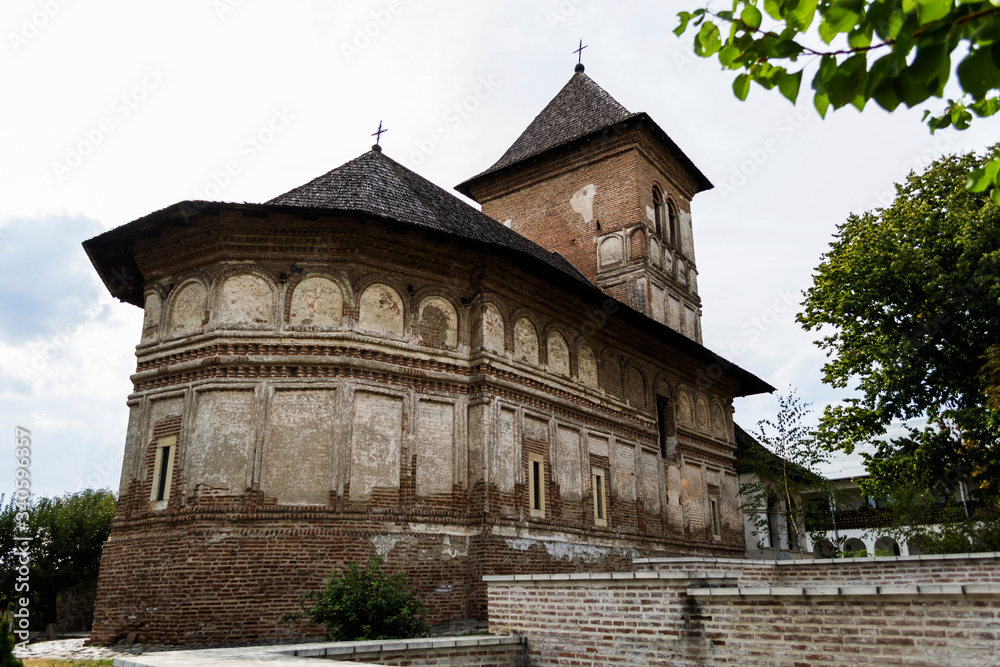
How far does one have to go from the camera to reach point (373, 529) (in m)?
11.4

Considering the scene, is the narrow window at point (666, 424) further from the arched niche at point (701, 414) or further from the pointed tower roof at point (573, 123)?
the pointed tower roof at point (573, 123)

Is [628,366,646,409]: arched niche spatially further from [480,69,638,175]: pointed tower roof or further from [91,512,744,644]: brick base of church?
[480,69,638,175]: pointed tower roof

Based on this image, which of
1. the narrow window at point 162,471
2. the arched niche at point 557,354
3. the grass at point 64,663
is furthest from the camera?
the arched niche at point 557,354

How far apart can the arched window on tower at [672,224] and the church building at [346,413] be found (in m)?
7.29

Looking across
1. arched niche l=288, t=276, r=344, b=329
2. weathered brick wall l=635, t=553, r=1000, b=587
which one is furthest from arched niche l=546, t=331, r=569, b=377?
weathered brick wall l=635, t=553, r=1000, b=587

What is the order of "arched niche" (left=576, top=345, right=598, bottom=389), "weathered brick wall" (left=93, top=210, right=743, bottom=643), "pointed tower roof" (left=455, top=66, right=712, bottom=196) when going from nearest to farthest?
1. "weathered brick wall" (left=93, top=210, right=743, bottom=643)
2. "arched niche" (left=576, top=345, right=598, bottom=389)
3. "pointed tower roof" (left=455, top=66, right=712, bottom=196)

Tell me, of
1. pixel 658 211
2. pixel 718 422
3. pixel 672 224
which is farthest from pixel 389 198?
pixel 718 422

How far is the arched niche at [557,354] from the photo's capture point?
593 inches

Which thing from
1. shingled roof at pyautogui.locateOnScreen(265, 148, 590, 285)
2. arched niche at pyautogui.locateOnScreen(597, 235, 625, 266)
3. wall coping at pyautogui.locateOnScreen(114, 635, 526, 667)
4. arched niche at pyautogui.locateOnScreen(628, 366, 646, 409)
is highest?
arched niche at pyautogui.locateOnScreen(597, 235, 625, 266)

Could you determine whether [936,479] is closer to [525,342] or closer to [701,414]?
[701,414]

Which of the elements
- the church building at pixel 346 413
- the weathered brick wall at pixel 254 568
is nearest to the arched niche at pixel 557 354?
the church building at pixel 346 413

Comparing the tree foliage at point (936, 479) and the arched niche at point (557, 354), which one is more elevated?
the arched niche at point (557, 354)

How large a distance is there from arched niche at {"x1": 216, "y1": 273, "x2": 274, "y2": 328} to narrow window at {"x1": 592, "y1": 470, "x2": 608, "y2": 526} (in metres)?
7.44

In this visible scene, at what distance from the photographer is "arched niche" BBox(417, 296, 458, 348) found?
13.1 meters
